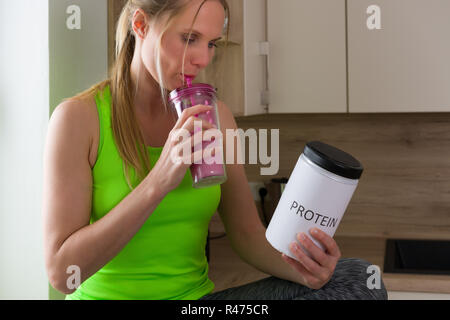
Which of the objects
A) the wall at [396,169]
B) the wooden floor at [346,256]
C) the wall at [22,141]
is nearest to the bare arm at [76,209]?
the wall at [22,141]

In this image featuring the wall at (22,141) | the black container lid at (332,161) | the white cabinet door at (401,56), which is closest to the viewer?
the black container lid at (332,161)

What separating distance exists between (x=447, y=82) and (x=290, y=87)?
19.8 inches

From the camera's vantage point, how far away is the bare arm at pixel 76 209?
1034mm

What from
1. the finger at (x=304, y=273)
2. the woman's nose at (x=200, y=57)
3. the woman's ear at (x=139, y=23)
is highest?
the woman's ear at (x=139, y=23)

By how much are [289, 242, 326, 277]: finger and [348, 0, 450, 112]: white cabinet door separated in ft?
3.37

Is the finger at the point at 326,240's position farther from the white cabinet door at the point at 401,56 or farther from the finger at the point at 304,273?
the white cabinet door at the point at 401,56

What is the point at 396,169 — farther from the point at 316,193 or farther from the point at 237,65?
the point at 316,193

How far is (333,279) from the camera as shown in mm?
1151

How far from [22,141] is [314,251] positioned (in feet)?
2.86

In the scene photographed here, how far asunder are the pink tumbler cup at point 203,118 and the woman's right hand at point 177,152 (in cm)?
2

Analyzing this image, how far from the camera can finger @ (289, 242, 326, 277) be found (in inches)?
37.4

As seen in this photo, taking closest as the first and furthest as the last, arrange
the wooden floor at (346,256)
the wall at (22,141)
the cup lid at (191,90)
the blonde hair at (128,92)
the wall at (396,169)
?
the cup lid at (191,90) → the blonde hair at (128,92) → the wall at (22,141) → the wooden floor at (346,256) → the wall at (396,169)

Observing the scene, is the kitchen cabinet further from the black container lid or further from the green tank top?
the black container lid
